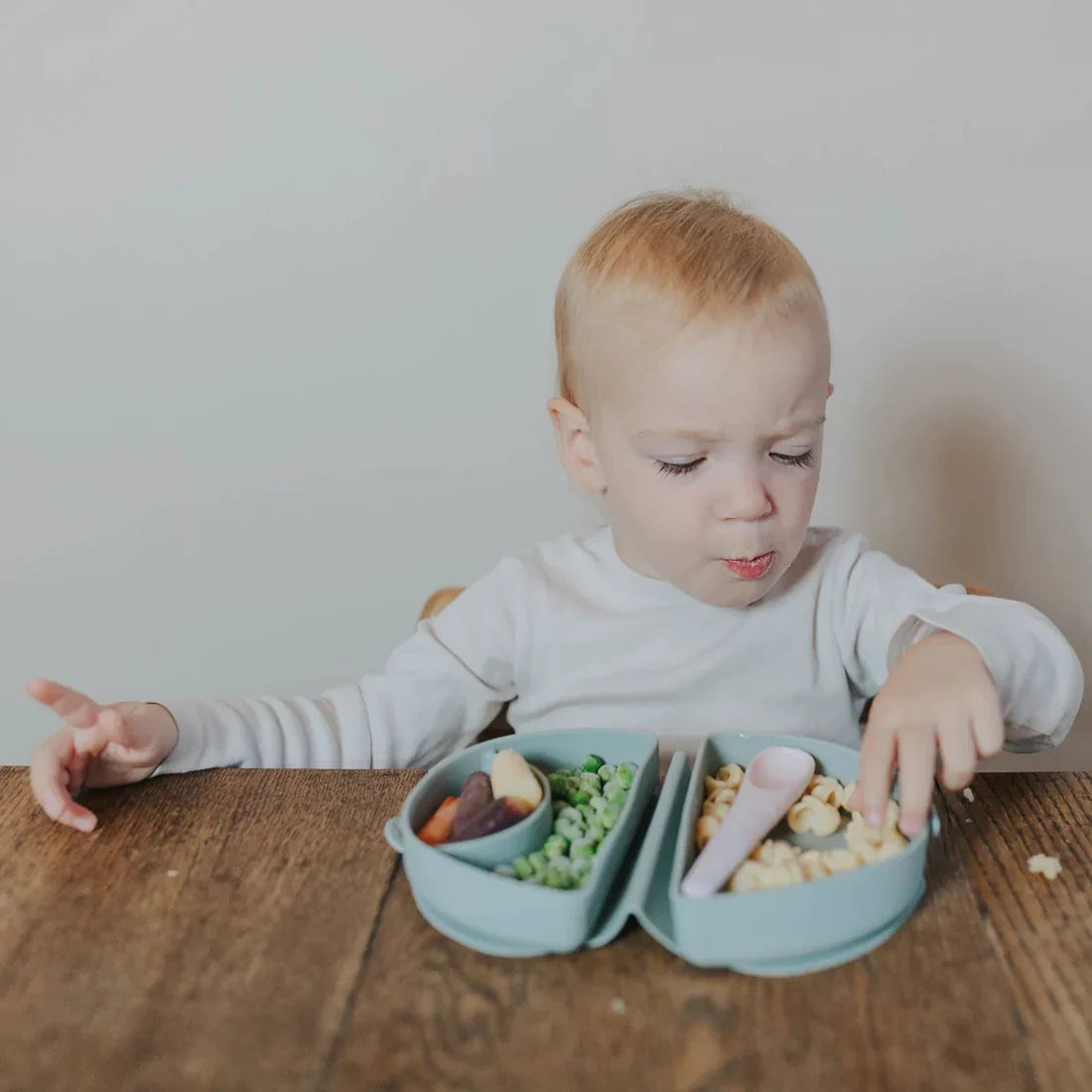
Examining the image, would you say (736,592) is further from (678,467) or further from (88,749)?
(88,749)

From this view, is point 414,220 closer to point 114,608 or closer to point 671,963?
point 114,608

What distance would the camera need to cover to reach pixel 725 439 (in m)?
0.83

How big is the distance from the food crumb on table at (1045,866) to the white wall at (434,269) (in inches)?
34.6

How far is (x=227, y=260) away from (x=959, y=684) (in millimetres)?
1069

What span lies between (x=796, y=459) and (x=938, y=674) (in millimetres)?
201

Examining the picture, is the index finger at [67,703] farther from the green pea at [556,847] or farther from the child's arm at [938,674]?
the child's arm at [938,674]

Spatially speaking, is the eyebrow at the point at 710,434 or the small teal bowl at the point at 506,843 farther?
the eyebrow at the point at 710,434

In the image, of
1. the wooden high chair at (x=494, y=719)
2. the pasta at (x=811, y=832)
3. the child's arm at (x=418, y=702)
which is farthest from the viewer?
the wooden high chair at (x=494, y=719)

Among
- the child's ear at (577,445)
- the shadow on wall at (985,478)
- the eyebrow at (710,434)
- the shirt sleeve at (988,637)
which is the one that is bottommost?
the shadow on wall at (985,478)

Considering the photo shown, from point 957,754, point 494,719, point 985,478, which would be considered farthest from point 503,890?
point 985,478

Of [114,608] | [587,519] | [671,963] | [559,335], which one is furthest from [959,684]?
[114,608]

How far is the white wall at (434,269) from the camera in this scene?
135cm

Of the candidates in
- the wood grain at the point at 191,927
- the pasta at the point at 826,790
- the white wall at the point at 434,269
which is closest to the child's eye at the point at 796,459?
the pasta at the point at 826,790

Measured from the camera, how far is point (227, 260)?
1.45m
